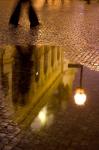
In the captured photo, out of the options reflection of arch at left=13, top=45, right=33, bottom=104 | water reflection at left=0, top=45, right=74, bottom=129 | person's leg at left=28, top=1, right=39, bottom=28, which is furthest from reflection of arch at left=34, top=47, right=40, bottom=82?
person's leg at left=28, top=1, right=39, bottom=28

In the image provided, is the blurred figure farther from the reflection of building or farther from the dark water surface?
the dark water surface

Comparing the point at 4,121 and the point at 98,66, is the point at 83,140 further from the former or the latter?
the point at 98,66

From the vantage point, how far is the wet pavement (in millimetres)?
6059

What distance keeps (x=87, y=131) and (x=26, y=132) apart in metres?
0.86

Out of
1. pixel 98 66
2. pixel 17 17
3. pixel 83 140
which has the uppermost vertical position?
pixel 17 17

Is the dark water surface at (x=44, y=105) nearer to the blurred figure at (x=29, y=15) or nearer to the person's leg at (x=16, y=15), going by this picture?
the blurred figure at (x=29, y=15)

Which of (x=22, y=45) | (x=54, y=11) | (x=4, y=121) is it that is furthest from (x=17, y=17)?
(x=4, y=121)

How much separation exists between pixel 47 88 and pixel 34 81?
1.86 feet

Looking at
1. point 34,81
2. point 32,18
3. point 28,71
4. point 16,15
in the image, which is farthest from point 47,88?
point 16,15

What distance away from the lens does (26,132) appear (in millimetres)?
6184

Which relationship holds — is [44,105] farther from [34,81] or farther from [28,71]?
[28,71]

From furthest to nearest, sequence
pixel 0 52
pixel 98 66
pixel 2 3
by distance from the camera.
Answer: pixel 2 3 → pixel 0 52 → pixel 98 66

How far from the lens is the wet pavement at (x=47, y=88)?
6.06 metres

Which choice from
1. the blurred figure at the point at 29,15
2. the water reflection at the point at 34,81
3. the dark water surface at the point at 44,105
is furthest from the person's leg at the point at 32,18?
the dark water surface at the point at 44,105
